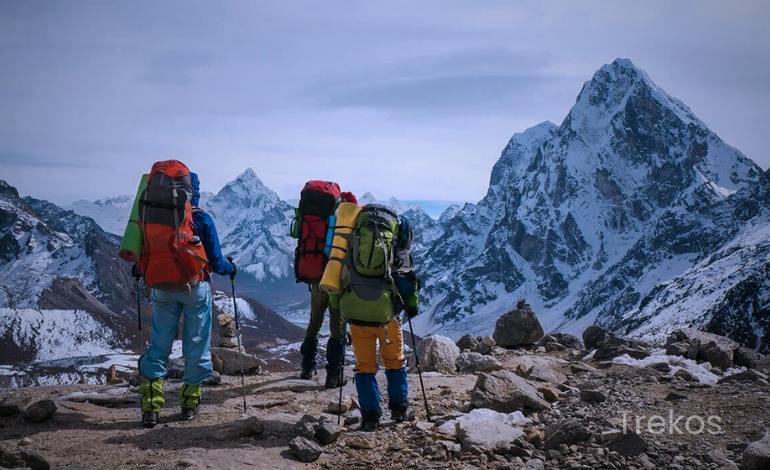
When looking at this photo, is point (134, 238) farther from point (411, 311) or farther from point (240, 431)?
point (411, 311)

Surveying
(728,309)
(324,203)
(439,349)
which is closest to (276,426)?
(324,203)

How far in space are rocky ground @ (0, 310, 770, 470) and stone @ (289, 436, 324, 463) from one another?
0.01 meters

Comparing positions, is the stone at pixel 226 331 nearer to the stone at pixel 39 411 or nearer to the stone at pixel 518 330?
the stone at pixel 39 411

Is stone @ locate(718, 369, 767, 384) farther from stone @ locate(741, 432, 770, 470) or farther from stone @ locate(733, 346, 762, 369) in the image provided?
stone @ locate(741, 432, 770, 470)

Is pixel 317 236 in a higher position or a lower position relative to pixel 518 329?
higher

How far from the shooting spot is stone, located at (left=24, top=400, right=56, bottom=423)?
930cm

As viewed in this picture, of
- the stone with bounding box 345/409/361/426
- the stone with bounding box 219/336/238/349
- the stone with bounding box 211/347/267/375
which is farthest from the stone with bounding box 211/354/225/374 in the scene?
the stone with bounding box 345/409/361/426

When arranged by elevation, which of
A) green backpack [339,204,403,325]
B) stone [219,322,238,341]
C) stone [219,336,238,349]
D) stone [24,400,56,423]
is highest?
green backpack [339,204,403,325]

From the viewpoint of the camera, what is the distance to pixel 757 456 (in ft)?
21.5

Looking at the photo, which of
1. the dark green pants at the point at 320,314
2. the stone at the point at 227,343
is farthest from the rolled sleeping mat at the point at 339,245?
the stone at the point at 227,343

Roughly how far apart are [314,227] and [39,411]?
5.55m

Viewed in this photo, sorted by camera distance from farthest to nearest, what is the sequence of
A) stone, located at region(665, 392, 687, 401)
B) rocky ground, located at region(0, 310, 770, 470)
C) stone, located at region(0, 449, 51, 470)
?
stone, located at region(665, 392, 687, 401) < rocky ground, located at region(0, 310, 770, 470) < stone, located at region(0, 449, 51, 470)

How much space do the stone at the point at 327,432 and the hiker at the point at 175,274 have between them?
243 centimetres

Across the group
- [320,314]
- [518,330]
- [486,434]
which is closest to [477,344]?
[518,330]
